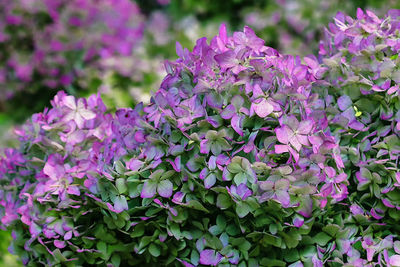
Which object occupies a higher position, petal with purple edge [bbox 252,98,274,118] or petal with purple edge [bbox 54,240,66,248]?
petal with purple edge [bbox 252,98,274,118]

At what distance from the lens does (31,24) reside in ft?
16.0

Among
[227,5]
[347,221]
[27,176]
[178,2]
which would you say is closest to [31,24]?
[227,5]

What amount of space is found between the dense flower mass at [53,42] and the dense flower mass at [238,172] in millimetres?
3237

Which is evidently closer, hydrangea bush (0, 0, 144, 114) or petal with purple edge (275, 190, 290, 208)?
petal with purple edge (275, 190, 290, 208)

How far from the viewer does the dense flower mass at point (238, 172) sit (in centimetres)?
146

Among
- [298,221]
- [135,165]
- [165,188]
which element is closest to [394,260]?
[298,221]

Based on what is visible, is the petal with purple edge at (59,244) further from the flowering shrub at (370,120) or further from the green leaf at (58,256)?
the flowering shrub at (370,120)

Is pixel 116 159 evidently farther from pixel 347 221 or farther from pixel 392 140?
pixel 392 140

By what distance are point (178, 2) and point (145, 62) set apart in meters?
2.44

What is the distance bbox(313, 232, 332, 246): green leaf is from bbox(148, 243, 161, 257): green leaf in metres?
0.49

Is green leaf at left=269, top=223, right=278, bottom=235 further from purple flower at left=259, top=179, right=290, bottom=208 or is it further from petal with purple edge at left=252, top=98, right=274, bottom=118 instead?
petal with purple edge at left=252, top=98, right=274, bottom=118

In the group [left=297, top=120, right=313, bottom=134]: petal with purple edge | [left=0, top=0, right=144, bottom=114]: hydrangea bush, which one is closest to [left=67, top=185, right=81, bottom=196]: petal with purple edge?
[left=297, top=120, right=313, bottom=134]: petal with purple edge

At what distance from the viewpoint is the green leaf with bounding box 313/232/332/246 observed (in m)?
1.54

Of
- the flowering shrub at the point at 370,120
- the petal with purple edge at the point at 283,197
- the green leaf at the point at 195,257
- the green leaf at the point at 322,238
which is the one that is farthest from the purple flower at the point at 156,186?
the flowering shrub at the point at 370,120
